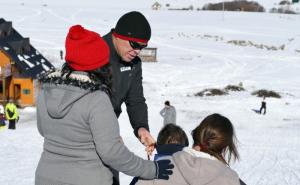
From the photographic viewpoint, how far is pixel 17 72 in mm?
26000

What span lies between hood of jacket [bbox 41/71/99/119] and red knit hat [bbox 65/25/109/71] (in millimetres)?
58

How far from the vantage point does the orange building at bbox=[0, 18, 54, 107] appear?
25359mm

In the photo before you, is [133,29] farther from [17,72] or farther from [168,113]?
[17,72]

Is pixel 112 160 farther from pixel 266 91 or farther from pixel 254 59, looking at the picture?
pixel 254 59

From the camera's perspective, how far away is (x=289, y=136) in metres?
19.0

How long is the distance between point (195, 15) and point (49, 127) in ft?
277

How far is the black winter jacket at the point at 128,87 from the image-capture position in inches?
131

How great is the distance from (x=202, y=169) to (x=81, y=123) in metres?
0.81

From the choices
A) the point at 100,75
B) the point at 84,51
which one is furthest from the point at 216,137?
the point at 84,51

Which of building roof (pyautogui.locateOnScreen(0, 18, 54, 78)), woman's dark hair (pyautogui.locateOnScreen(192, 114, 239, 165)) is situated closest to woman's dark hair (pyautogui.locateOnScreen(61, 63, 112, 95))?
woman's dark hair (pyautogui.locateOnScreen(192, 114, 239, 165))

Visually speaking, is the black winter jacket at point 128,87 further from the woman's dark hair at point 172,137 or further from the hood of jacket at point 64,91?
the hood of jacket at point 64,91

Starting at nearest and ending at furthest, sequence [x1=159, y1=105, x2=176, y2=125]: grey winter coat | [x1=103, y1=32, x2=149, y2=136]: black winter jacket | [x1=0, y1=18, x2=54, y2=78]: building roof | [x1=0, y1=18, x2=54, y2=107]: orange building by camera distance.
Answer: [x1=103, y1=32, x2=149, y2=136]: black winter jacket, [x1=159, y1=105, x2=176, y2=125]: grey winter coat, [x1=0, y1=18, x2=54, y2=107]: orange building, [x1=0, y1=18, x2=54, y2=78]: building roof

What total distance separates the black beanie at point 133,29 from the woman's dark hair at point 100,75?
0.46 m

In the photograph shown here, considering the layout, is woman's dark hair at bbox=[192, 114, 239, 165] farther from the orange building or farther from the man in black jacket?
the orange building
